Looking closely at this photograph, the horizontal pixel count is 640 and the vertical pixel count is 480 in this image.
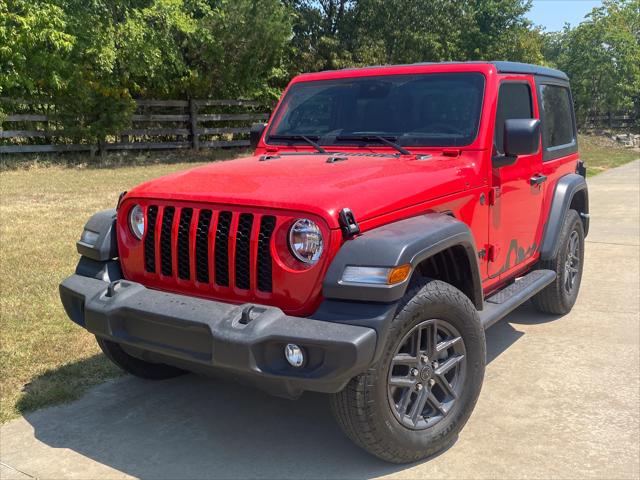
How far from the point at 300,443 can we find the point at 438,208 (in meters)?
1.40

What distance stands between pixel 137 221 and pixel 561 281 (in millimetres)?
3265

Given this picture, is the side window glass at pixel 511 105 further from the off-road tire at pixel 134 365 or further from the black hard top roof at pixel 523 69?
the off-road tire at pixel 134 365

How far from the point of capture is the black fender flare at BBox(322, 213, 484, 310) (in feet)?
9.11

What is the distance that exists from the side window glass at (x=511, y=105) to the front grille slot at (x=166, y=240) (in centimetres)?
201

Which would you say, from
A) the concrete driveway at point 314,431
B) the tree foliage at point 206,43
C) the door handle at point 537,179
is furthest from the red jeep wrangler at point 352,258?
the tree foliage at point 206,43

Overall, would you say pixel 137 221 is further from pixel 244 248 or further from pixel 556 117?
pixel 556 117

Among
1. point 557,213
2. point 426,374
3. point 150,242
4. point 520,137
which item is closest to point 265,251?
point 150,242

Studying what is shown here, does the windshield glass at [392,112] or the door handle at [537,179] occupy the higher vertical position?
the windshield glass at [392,112]

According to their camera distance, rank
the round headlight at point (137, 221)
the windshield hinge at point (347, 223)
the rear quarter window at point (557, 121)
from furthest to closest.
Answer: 1. the rear quarter window at point (557, 121)
2. the round headlight at point (137, 221)
3. the windshield hinge at point (347, 223)

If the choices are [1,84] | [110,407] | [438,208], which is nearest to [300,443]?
[110,407]

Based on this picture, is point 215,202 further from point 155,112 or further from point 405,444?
point 155,112

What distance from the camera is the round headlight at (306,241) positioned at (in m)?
2.96

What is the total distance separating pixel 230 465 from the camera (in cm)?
322

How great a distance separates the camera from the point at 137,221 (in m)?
3.55
